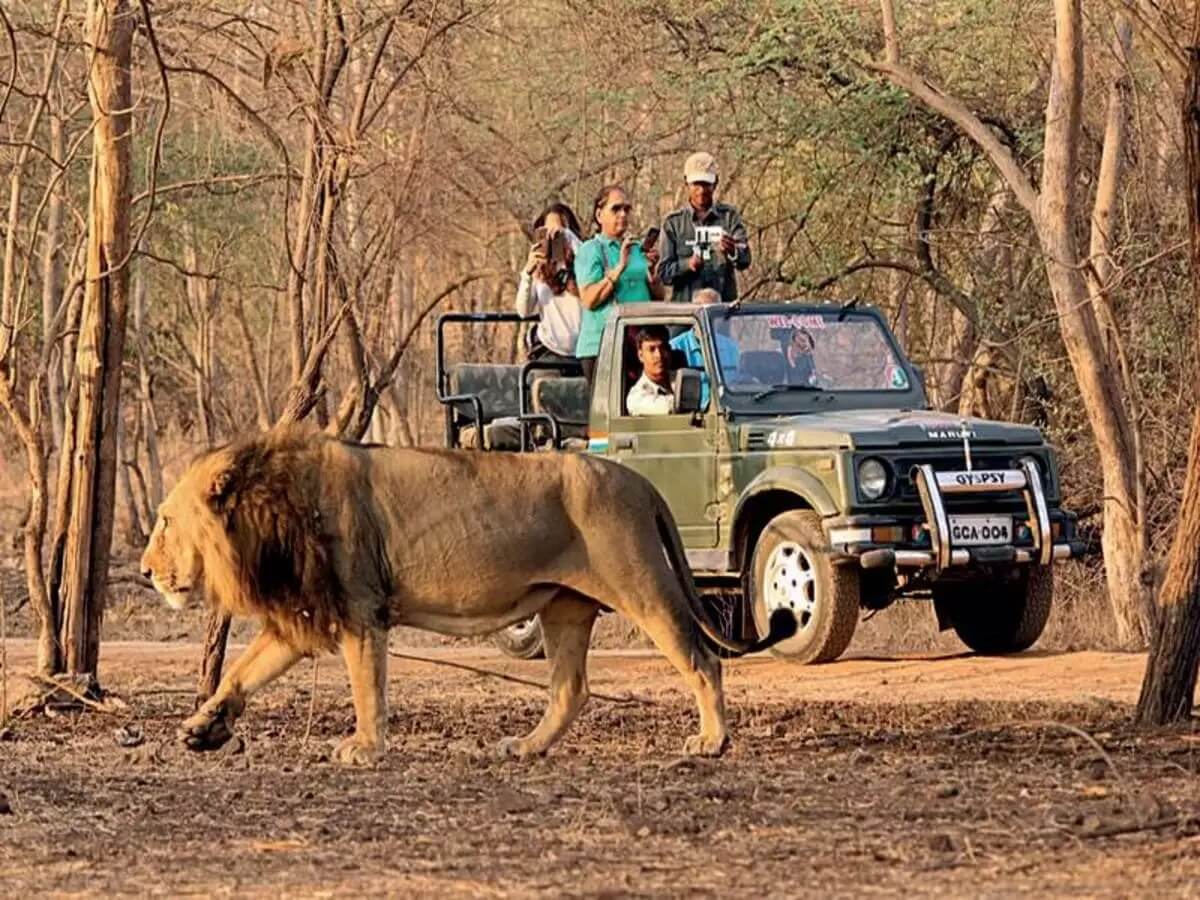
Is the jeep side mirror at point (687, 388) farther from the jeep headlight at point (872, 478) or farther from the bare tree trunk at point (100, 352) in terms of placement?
the bare tree trunk at point (100, 352)

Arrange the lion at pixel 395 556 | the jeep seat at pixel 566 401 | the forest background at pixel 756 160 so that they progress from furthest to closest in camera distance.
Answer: the forest background at pixel 756 160, the jeep seat at pixel 566 401, the lion at pixel 395 556

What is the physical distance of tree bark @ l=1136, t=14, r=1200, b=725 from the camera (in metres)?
9.88

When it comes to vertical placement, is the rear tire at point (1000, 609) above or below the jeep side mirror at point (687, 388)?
below

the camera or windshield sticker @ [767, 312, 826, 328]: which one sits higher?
the camera

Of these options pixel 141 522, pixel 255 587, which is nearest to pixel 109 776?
pixel 255 587

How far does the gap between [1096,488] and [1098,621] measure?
1.68 meters

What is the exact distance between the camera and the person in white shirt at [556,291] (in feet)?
48.5

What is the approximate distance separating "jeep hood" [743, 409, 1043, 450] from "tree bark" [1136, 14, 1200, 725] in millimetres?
3196

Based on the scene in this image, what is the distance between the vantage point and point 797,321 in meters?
14.1

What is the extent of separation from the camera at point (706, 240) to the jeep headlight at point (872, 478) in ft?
5.78

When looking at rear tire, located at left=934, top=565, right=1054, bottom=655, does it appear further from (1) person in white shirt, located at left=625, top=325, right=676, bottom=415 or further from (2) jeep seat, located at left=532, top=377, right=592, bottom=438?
(2) jeep seat, located at left=532, top=377, right=592, bottom=438

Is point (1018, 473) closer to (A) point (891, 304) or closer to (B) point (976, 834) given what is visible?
(B) point (976, 834)

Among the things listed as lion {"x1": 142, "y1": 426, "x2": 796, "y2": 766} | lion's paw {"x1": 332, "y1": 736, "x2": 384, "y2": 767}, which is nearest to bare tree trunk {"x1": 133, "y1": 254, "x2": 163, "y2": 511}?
lion {"x1": 142, "y1": 426, "x2": 796, "y2": 766}

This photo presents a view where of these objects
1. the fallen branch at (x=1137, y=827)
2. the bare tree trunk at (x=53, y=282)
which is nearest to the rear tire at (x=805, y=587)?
the fallen branch at (x=1137, y=827)
